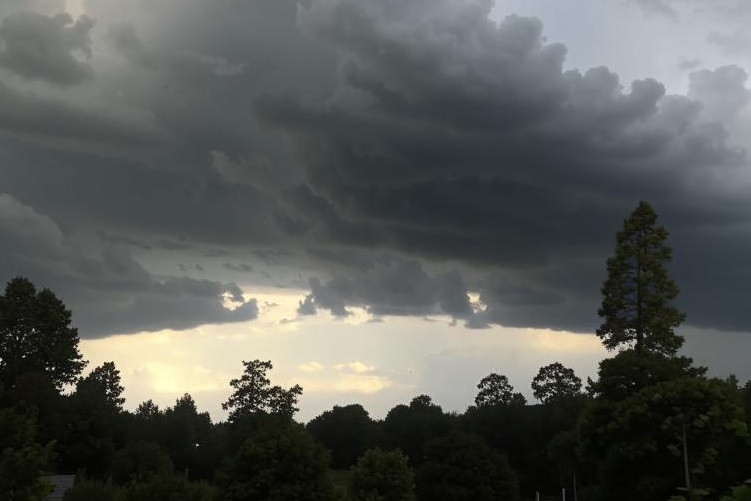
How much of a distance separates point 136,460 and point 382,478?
160 feet

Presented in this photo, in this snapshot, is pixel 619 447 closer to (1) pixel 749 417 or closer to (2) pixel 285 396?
(1) pixel 749 417

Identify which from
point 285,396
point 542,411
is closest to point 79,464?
point 285,396

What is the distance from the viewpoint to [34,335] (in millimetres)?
115688

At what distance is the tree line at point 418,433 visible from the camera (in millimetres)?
51812

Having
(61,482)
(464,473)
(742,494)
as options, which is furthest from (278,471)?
(742,494)

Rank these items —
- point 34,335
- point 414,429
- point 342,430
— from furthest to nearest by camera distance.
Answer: point 342,430 → point 414,429 → point 34,335

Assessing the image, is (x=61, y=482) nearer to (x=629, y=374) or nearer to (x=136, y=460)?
(x=136, y=460)

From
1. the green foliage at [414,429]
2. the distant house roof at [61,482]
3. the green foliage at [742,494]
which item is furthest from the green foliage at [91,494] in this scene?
the green foliage at [414,429]

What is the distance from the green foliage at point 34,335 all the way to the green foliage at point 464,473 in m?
54.1

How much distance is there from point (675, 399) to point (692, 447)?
12.5ft

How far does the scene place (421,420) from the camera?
130 meters

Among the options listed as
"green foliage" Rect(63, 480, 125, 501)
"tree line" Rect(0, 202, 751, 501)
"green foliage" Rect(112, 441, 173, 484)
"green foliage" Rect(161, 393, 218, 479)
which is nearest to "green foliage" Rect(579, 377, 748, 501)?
"tree line" Rect(0, 202, 751, 501)

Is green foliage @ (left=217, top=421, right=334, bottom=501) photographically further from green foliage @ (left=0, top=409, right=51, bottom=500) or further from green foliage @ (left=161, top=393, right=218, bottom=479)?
green foliage @ (left=161, top=393, right=218, bottom=479)

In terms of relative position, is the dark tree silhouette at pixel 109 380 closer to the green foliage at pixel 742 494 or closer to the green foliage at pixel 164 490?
the green foliage at pixel 164 490
